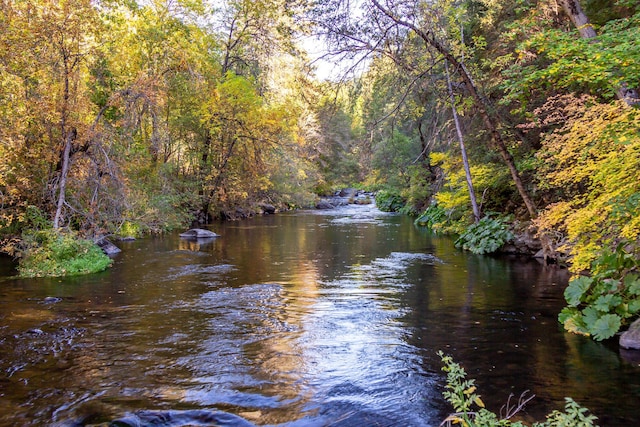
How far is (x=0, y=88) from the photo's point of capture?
33.2ft

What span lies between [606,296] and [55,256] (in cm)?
1263

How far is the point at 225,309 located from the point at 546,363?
568 cm

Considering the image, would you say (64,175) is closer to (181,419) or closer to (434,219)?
(181,419)

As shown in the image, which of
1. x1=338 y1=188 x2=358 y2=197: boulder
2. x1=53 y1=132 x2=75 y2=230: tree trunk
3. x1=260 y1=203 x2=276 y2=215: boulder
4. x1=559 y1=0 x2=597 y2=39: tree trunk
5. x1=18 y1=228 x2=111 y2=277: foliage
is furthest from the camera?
x1=338 y1=188 x2=358 y2=197: boulder

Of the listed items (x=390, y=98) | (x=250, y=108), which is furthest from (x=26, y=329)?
(x=250, y=108)

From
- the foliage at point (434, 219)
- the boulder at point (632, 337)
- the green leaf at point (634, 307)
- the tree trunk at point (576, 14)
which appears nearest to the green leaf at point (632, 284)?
the green leaf at point (634, 307)

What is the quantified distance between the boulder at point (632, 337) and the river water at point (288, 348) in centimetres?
16

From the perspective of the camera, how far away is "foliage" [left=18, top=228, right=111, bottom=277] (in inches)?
472

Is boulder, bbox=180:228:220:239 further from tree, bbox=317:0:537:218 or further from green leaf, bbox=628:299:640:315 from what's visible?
green leaf, bbox=628:299:640:315

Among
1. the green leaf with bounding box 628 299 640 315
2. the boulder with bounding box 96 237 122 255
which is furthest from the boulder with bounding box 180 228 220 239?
the green leaf with bounding box 628 299 640 315

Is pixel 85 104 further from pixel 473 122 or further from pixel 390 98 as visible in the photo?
pixel 473 122

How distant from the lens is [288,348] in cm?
707

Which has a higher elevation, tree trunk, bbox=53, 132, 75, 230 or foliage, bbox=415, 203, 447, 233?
tree trunk, bbox=53, 132, 75, 230

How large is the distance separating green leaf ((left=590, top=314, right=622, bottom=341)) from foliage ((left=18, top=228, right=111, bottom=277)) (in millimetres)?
11603
